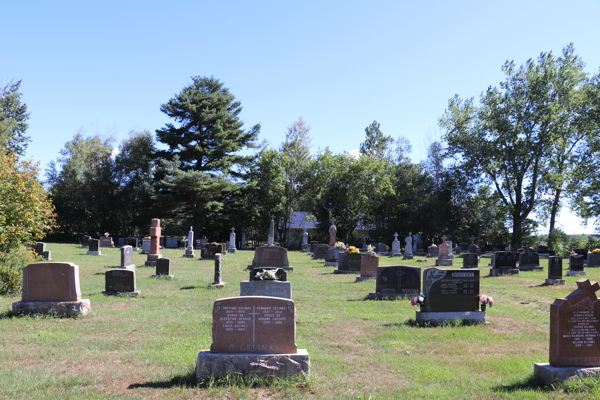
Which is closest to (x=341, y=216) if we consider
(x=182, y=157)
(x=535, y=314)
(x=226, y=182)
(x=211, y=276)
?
(x=226, y=182)

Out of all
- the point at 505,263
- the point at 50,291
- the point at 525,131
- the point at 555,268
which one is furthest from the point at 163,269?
the point at 525,131

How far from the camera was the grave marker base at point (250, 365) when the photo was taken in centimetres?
555

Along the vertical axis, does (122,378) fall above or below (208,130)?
below

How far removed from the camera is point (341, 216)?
154 feet

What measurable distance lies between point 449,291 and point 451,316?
476mm

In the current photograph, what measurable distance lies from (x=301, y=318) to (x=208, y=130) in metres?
36.0

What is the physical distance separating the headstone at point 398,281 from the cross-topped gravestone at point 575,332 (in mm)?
7058

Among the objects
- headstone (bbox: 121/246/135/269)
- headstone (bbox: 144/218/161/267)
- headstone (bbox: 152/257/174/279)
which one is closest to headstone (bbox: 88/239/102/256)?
headstone (bbox: 144/218/161/267)

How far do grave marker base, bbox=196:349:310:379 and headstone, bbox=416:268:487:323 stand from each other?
4.35 meters

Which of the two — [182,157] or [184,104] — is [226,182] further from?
[184,104]

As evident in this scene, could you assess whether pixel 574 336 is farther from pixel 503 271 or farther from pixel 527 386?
pixel 503 271

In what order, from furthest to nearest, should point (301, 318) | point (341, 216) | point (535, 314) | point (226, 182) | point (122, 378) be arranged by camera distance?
point (341, 216), point (226, 182), point (535, 314), point (301, 318), point (122, 378)

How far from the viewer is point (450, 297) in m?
9.40

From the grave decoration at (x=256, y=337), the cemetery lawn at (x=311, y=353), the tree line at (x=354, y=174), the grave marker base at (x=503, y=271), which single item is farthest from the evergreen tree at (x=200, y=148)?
the grave decoration at (x=256, y=337)
